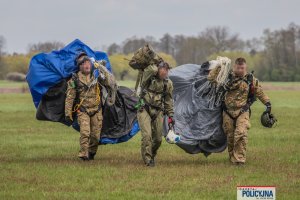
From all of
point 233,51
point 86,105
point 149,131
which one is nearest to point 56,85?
point 86,105

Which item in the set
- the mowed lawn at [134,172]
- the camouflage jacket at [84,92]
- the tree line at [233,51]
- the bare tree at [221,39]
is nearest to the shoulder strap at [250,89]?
the mowed lawn at [134,172]

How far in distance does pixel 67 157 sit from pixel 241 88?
3.89 m

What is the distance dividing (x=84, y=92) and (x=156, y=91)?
140 centimetres

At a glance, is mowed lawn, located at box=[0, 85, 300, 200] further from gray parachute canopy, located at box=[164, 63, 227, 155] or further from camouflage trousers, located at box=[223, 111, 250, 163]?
gray parachute canopy, located at box=[164, 63, 227, 155]

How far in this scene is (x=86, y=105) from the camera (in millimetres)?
13289

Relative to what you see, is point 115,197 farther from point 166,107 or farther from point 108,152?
point 108,152

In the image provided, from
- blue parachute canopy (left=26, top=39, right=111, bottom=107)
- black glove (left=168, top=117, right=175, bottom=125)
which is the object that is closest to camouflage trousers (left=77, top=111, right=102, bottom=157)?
blue parachute canopy (left=26, top=39, right=111, bottom=107)

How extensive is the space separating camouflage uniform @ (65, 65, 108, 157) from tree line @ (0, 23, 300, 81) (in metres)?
81.2

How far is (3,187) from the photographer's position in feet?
34.0

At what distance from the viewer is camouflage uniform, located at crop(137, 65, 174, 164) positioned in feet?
41.9

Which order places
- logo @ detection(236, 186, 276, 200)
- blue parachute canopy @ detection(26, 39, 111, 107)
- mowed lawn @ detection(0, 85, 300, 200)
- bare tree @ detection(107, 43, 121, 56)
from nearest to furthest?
logo @ detection(236, 186, 276, 200)
mowed lawn @ detection(0, 85, 300, 200)
blue parachute canopy @ detection(26, 39, 111, 107)
bare tree @ detection(107, 43, 121, 56)

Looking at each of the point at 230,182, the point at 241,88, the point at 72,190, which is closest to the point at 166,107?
the point at 241,88

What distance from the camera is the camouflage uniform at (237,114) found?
42.7ft

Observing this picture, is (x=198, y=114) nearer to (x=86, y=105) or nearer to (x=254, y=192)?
(x=86, y=105)
